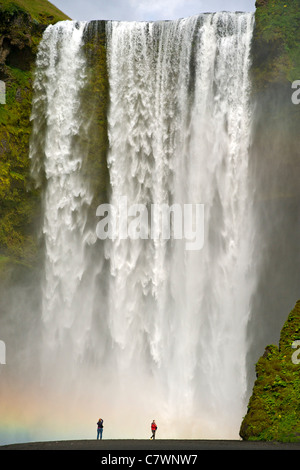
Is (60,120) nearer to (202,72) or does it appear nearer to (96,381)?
(202,72)

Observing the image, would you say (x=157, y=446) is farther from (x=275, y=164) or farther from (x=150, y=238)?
(x=275, y=164)

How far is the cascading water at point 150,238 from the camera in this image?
116 feet

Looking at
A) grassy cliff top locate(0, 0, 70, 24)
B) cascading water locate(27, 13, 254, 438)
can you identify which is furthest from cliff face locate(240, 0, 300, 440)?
grassy cliff top locate(0, 0, 70, 24)

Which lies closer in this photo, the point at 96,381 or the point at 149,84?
the point at 96,381

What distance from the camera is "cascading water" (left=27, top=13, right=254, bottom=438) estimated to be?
35406 mm

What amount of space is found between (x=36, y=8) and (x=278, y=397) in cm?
3373

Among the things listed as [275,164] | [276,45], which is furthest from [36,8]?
[275,164]

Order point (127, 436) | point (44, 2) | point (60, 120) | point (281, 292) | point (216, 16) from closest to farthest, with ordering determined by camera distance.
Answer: point (127, 436)
point (281, 292)
point (216, 16)
point (60, 120)
point (44, 2)

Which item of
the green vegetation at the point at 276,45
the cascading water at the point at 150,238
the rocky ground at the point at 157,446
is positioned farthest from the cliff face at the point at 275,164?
the rocky ground at the point at 157,446

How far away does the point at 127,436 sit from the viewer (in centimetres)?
3186

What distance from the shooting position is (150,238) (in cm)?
3841

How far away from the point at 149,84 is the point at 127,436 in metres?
22.2

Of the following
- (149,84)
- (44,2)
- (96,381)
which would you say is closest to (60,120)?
(149,84)

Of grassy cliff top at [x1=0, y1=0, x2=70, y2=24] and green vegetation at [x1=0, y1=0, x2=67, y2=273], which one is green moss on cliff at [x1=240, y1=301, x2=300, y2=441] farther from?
grassy cliff top at [x1=0, y1=0, x2=70, y2=24]
